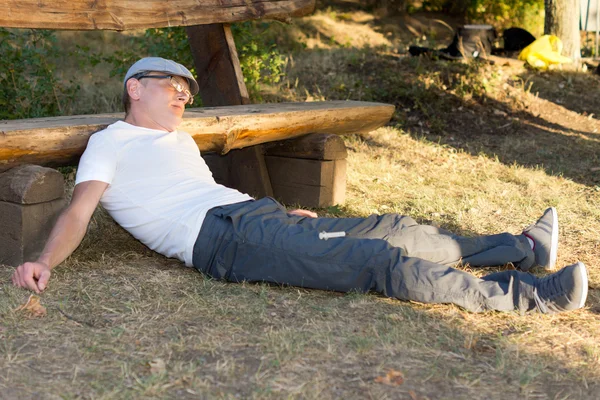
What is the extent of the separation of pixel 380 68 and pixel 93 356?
7579 mm

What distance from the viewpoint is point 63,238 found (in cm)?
354

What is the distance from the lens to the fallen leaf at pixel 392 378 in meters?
2.81

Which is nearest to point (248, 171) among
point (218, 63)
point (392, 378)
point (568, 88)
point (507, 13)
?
point (218, 63)

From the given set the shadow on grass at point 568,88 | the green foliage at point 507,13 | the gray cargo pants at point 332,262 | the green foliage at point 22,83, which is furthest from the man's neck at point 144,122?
the green foliage at point 507,13

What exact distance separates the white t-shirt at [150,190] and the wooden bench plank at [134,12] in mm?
1030


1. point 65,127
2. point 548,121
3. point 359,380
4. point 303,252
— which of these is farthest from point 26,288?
point 548,121

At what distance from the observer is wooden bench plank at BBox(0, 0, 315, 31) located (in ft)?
14.8

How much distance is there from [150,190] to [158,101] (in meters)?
0.57

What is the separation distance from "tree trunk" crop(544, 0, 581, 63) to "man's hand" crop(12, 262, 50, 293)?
8879 millimetres

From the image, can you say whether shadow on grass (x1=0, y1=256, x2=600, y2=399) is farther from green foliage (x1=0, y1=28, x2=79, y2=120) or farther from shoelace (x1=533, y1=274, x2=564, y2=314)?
green foliage (x1=0, y1=28, x2=79, y2=120)

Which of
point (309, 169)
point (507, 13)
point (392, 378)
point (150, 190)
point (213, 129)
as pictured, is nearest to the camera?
point (392, 378)

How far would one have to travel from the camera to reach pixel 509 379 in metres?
2.89

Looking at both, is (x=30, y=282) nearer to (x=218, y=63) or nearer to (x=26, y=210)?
(x=26, y=210)

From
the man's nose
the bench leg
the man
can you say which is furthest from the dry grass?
the man's nose
